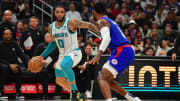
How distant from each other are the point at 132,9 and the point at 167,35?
3155 millimetres

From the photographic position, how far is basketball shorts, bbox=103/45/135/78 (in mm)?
6953

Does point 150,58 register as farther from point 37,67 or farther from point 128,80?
point 37,67

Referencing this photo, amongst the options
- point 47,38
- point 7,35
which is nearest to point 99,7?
point 47,38

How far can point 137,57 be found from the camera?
35.1 feet

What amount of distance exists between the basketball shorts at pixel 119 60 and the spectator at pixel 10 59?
4410 mm

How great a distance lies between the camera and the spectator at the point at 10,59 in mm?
10586

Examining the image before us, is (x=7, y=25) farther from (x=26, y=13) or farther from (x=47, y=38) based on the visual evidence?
(x=26, y=13)

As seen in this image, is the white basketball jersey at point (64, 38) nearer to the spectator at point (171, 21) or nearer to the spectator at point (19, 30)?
the spectator at point (19, 30)

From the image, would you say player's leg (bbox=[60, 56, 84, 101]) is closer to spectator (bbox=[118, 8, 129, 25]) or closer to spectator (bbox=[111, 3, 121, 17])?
spectator (bbox=[118, 8, 129, 25])

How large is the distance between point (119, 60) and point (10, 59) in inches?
198

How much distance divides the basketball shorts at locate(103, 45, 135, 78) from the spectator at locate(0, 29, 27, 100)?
4410 millimetres

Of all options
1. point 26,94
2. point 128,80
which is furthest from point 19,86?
point 128,80

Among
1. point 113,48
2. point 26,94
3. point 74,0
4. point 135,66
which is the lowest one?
point 26,94

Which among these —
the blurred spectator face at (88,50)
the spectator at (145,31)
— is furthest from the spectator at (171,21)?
the blurred spectator face at (88,50)
